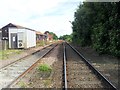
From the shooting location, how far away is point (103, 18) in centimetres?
2688

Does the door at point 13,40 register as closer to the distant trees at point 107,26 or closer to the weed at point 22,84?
the distant trees at point 107,26

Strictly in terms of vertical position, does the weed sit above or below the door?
below

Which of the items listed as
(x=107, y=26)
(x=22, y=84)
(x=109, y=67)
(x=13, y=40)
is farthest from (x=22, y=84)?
(x=13, y=40)

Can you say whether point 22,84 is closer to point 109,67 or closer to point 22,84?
point 22,84

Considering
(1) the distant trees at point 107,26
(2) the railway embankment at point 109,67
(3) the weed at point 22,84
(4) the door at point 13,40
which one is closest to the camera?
(3) the weed at point 22,84

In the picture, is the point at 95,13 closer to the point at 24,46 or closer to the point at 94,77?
the point at 24,46

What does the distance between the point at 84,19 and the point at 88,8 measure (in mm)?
3589

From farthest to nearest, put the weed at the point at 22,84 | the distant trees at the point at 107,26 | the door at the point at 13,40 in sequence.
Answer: the door at the point at 13,40 → the distant trees at the point at 107,26 → the weed at the point at 22,84

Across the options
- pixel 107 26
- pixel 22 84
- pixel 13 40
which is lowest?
pixel 22 84

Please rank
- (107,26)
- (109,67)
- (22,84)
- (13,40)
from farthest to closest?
(13,40) → (107,26) → (109,67) → (22,84)

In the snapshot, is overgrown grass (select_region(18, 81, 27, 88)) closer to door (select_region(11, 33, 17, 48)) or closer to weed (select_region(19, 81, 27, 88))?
weed (select_region(19, 81, 27, 88))

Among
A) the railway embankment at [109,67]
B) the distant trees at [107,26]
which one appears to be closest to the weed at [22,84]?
the railway embankment at [109,67]

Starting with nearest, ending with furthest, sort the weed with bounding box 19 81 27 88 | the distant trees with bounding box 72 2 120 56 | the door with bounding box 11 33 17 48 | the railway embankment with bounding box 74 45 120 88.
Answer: the weed with bounding box 19 81 27 88
the railway embankment with bounding box 74 45 120 88
the distant trees with bounding box 72 2 120 56
the door with bounding box 11 33 17 48

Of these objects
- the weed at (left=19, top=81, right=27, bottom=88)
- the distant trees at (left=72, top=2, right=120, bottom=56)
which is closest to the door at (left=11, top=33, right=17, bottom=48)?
the distant trees at (left=72, top=2, right=120, bottom=56)
